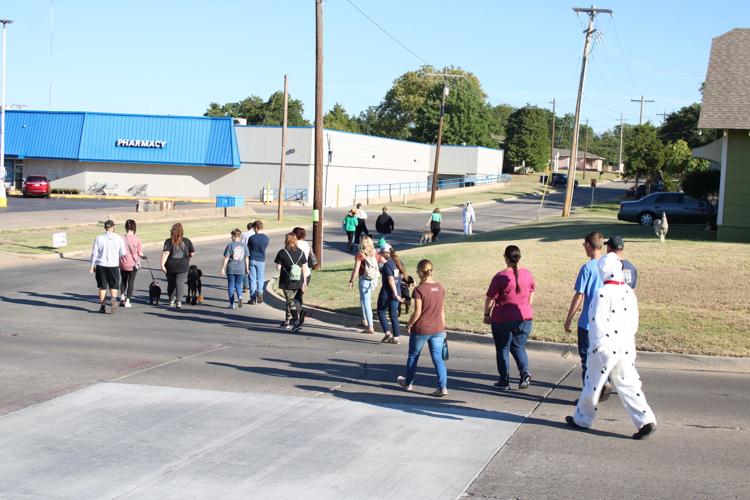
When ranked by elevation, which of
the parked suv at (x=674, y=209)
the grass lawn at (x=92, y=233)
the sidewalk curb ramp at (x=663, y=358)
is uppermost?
the parked suv at (x=674, y=209)

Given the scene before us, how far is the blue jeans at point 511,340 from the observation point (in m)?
10.6

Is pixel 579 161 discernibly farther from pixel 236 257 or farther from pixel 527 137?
pixel 236 257

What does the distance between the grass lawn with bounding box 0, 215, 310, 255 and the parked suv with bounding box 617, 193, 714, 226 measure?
1755cm

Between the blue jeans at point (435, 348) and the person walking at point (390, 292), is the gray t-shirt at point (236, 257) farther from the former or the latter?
the blue jeans at point (435, 348)

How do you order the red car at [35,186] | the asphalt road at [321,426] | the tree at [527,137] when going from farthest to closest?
the tree at [527,137] → the red car at [35,186] → the asphalt road at [321,426]

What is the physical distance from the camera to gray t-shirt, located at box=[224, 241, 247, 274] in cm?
1800

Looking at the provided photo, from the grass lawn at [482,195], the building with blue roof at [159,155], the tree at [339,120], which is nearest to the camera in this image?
the grass lawn at [482,195]

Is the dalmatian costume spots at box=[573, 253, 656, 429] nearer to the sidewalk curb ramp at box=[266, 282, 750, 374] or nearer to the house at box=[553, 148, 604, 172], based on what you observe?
the sidewalk curb ramp at box=[266, 282, 750, 374]

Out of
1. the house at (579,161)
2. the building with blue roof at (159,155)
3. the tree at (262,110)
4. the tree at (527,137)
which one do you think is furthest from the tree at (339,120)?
the building with blue roof at (159,155)

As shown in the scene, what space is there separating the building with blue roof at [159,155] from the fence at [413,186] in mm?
4519

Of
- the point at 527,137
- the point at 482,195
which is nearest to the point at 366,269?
the point at 482,195

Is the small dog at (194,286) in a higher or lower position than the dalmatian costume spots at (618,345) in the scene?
lower

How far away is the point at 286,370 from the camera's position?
39.7ft

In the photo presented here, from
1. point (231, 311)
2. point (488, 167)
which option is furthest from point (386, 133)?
point (231, 311)
